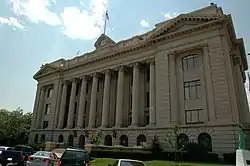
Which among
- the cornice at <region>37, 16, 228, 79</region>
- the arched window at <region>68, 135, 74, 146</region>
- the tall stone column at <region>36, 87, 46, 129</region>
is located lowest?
the arched window at <region>68, 135, 74, 146</region>

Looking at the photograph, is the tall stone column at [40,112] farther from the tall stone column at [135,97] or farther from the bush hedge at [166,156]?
the tall stone column at [135,97]

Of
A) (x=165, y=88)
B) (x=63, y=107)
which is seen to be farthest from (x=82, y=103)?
(x=165, y=88)

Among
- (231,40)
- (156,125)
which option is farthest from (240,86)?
(156,125)

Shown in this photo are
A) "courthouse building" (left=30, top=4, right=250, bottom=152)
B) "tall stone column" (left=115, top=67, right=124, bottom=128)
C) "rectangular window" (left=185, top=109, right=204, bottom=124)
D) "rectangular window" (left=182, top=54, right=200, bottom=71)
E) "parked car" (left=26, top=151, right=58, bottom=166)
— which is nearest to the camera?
"parked car" (left=26, top=151, right=58, bottom=166)

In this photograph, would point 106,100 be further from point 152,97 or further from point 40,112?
point 40,112

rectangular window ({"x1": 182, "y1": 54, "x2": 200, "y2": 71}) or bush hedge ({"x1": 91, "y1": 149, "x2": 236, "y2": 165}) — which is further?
rectangular window ({"x1": 182, "y1": 54, "x2": 200, "y2": 71})

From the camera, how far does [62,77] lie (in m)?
55.0

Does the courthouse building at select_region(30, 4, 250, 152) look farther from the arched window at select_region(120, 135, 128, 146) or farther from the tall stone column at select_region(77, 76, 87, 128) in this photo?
the arched window at select_region(120, 135, 128, 146)

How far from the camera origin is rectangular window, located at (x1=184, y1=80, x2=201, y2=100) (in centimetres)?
3309

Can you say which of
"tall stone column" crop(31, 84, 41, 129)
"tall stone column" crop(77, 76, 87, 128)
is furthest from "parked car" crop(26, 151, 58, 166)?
"tall stone column" crop(31, 84, 41, 129)

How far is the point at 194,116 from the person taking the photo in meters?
32.2

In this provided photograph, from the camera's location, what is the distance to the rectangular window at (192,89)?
3309 centimetres

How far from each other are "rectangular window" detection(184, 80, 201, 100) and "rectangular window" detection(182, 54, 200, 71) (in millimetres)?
2506

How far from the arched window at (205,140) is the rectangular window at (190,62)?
412 inches
